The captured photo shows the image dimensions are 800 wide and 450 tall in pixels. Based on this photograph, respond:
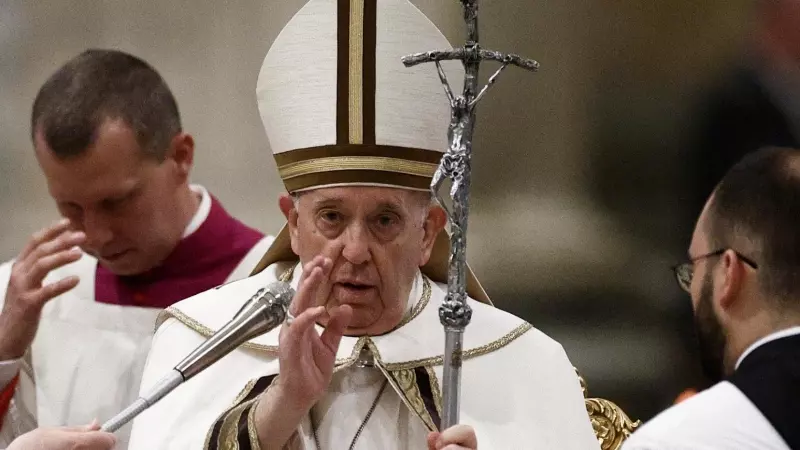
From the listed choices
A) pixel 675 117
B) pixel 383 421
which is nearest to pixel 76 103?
pixel 383 421

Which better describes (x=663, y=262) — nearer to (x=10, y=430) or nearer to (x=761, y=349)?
(x=761, y=349)

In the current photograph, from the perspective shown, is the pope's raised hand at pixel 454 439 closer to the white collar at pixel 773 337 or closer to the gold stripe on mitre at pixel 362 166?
the white collar at pixel 773 337

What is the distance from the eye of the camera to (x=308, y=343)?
231 centimetres

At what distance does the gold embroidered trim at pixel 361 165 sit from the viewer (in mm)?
2596

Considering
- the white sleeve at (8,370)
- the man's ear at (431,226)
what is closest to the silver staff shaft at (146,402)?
the man's ear at (431,226)

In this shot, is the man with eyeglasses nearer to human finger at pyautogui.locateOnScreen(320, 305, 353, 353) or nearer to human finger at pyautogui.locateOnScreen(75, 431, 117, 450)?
human finger at pyautogui.locateOnScreen(320, 305, 353, 353)

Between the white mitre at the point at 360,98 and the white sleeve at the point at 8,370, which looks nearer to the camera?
the white mitre at the point at 360,98

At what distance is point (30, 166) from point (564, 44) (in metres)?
2.10

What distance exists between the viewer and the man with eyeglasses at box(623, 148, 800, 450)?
1.99 meters

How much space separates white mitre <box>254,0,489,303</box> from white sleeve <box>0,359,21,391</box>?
1029mm

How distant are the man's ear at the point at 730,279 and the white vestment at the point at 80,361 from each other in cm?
175

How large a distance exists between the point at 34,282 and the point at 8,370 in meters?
0.33

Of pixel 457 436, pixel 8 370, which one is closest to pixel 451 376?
pixel 457 436

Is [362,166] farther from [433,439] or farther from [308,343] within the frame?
[433,439]
